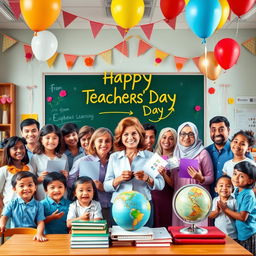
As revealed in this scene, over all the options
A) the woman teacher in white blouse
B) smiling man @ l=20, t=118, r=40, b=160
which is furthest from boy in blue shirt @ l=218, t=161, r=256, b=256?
smiling man @ l=20, t=118, r=40, b=160

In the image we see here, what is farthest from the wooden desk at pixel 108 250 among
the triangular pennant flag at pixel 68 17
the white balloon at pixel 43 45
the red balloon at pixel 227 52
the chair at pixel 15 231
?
the triangular pennant flag at pixel 68 17

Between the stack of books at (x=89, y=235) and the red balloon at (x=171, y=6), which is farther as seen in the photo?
A: the red balloon at (x=171, y=6)

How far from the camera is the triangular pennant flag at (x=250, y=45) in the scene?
5.59m

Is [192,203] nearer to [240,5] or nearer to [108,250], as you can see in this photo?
[108,250]

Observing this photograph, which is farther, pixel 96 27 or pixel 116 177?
pixel 96 27

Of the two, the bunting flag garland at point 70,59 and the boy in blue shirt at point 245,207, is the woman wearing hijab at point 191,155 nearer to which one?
the boy in blue shirt at point 245,207

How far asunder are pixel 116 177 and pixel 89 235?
0.76 m

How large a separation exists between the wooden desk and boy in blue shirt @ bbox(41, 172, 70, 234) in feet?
2.32

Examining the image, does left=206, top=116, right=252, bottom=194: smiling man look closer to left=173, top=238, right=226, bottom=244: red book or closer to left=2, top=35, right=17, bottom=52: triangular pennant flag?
left=173, top=238, right=226, bottom=244: red book

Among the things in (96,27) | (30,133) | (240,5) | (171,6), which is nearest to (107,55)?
(96,27)

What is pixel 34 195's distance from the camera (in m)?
3.16

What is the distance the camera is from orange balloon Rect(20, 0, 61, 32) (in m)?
2.79

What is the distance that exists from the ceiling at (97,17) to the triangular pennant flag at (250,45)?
0.56 feet

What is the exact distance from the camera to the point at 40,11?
2.80 m
